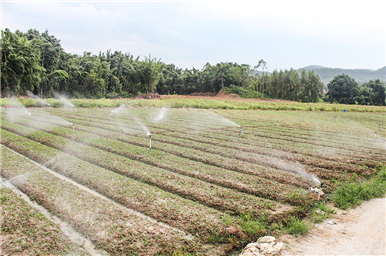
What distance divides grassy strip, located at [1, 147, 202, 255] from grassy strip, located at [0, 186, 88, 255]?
4cm

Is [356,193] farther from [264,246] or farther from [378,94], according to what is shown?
[378,94]

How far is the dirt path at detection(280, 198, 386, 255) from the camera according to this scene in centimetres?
589

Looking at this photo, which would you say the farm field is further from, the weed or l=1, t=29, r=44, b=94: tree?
l=1, t=29, r=44, b=94: tree

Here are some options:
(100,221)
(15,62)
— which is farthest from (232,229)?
(15,62)

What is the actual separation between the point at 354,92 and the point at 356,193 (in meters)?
72.6

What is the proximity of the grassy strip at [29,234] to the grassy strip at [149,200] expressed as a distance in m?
1.97

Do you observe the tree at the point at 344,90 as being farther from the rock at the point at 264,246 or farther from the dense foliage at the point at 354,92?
the rock at the point at 264,246

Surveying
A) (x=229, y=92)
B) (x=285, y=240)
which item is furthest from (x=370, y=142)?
(x=229, y=92)

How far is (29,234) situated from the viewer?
5891mm

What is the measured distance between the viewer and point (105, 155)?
12102mm

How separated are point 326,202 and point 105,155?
923 centimetres

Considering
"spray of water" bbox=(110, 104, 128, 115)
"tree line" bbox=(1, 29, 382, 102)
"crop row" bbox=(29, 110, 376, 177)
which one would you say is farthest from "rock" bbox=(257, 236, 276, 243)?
"tree line" bbox=(1, 29, 382, 102)

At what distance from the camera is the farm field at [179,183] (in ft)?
20.2

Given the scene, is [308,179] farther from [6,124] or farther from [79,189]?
[6,124]
